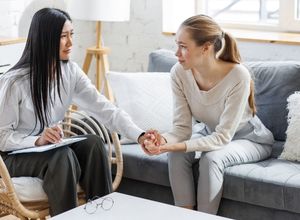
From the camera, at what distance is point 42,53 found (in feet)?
9.20

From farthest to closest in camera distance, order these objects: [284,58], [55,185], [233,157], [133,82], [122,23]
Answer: [122,23] < [284,58] < [133,82] < [233,157] < [55,185]

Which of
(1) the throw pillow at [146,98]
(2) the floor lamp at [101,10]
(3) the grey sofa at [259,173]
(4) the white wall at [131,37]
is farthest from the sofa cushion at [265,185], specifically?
(4) the white wall at [131,37]

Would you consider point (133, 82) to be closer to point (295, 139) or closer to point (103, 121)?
point (103, 121)

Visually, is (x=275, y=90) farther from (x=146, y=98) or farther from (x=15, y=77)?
(x=15, y=77)

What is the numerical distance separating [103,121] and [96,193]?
372 mm

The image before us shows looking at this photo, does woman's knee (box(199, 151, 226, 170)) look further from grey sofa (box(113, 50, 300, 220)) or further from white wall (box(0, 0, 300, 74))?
white wall (box(0, 0, 300, 74))

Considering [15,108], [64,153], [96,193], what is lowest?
[96,193]

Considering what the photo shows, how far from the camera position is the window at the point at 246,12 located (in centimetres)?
398

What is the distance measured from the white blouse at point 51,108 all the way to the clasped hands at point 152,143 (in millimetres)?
54

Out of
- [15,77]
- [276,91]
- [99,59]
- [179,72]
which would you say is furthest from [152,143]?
[99,59]

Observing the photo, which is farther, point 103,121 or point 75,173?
point 103,121

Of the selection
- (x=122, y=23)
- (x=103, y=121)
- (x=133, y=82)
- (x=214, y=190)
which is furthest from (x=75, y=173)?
(x=122, y=23)

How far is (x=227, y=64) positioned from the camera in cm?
301

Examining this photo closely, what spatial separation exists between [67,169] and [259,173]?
83cm
